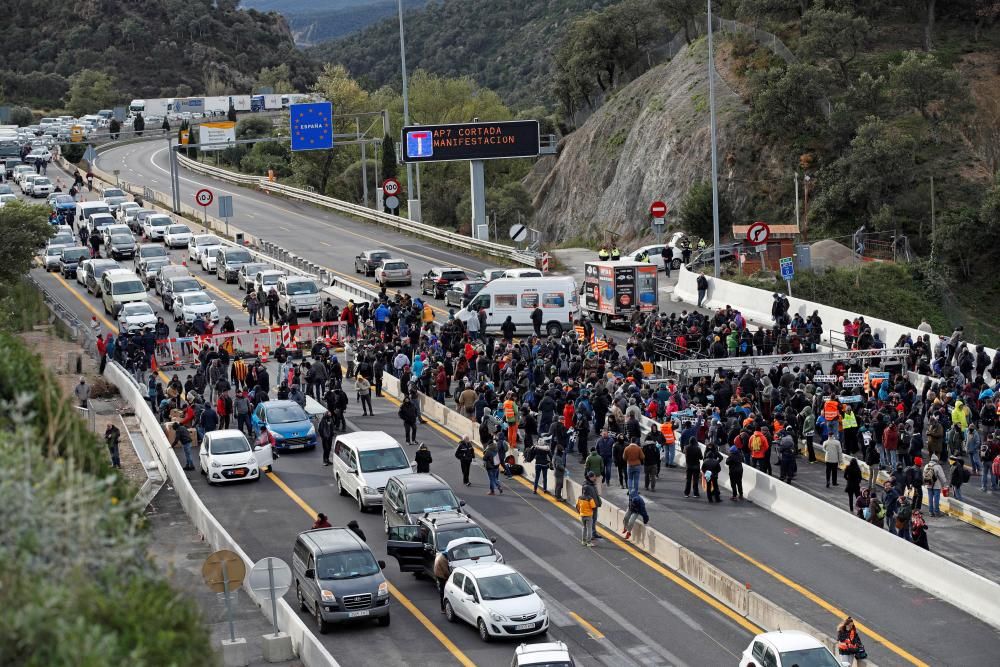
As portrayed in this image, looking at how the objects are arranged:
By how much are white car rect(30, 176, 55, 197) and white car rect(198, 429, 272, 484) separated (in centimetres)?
5640

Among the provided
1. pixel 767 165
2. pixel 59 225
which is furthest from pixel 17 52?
pixel 767 165

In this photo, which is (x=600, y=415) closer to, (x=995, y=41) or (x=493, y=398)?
(x=493, y=398)

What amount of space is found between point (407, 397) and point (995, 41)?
1998 inches

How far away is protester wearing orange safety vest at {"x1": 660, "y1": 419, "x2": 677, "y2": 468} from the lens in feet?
97.5

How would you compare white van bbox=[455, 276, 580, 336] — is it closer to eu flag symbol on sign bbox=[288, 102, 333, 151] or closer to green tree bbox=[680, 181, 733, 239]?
green tree bbox=[680, 181, 733, 239]

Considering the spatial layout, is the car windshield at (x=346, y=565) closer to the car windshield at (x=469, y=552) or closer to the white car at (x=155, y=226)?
the car windshield at (x=469, y=552)

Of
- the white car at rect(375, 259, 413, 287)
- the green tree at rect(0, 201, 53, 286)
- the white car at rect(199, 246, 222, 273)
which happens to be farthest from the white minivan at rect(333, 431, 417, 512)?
the white car at rect(199, 246, 222, 273)

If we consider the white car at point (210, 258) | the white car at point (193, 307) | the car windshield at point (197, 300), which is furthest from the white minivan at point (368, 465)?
the white car at point (210, 258)

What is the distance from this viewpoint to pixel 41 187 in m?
82.2

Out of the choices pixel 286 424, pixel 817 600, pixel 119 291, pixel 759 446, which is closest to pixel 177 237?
pixel 119 291

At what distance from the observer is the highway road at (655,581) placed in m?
21.0

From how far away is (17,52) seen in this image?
185625 millimetres

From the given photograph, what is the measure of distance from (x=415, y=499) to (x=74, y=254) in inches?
1377

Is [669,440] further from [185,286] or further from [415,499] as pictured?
[185,286]
